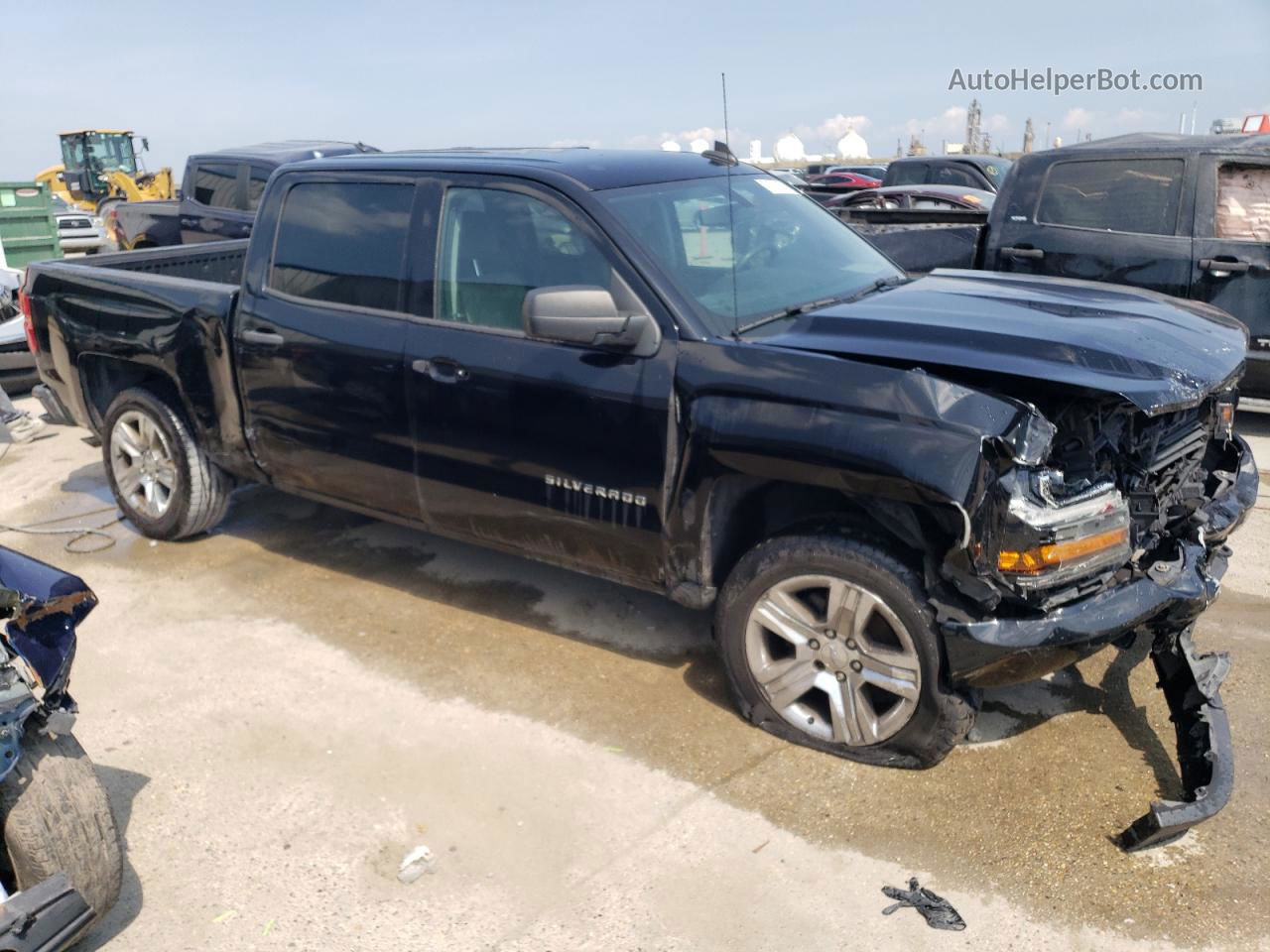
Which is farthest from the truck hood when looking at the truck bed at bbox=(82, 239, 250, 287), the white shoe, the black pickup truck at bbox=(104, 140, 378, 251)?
the black pickup truck at bbox=(104, 140, 378, 251)

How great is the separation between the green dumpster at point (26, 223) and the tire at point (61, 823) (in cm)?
1235

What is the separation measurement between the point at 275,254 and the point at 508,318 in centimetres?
141

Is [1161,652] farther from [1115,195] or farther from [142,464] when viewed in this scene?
[142,464]

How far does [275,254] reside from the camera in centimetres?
477

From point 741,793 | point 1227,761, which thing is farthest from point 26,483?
point 1227,761

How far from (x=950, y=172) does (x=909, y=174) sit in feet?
2.21

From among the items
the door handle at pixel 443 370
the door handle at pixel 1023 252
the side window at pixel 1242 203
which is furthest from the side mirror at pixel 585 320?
the side window at pixel 1242 203

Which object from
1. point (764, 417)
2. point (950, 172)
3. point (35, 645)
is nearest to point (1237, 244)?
point (764, 417)

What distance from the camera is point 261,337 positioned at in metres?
4.70

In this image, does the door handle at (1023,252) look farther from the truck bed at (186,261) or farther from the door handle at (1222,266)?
the truck bed at (186,261)

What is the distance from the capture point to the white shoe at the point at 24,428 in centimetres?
784

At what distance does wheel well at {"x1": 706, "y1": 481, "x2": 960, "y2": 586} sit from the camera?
323 centimetres

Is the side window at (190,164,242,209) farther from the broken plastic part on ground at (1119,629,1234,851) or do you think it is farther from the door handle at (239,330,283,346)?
the broken plastic part on ground at (1119,629,1234,851)

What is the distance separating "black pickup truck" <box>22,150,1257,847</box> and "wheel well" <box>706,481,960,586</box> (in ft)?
0.04
